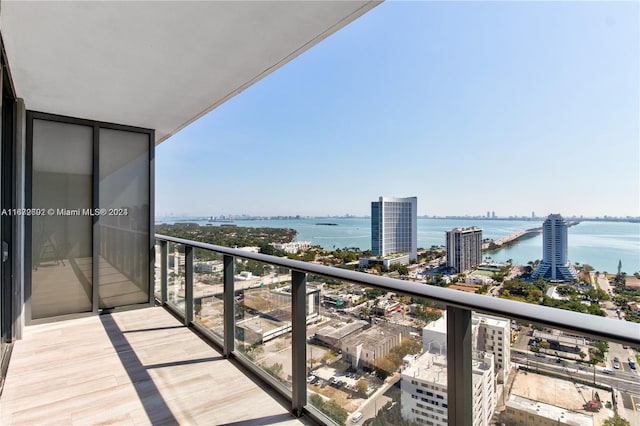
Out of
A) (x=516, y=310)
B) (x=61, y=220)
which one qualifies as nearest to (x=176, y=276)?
(x=61, y=220)

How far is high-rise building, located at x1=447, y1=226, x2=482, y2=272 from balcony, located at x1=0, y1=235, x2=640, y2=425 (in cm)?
151

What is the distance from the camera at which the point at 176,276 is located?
4.33 meters

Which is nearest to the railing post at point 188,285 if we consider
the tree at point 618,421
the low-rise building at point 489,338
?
the low-rise building at point 489,338

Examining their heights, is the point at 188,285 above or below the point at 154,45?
below

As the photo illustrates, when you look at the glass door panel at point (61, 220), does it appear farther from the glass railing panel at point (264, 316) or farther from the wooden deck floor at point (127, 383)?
the glass railing panel at point (264, 316)

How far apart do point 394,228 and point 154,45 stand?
504 centimetres

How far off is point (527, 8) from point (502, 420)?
836 centimetres

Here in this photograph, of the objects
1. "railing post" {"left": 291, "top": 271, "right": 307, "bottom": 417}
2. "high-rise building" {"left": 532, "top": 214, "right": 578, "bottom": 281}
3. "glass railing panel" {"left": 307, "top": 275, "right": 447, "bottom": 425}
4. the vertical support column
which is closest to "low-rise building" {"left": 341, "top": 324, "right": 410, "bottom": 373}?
"glass railing panel" {"left": 307, "top": 275, "right": 447, "bottom": 425}

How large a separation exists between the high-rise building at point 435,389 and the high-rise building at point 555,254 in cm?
110

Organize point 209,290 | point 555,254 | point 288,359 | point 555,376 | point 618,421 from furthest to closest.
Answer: point 209,290, point 555,254, point 288,359, point 555,376, point 618,421

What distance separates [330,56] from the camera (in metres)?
11.7

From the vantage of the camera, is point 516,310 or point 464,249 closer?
point 516,310

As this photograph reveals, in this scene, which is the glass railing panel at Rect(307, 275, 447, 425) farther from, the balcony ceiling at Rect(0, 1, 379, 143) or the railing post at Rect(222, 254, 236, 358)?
the balcony ceiling at Rect(0, 1, 379, 143)

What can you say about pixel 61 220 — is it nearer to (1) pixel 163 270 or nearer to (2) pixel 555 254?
(1) pixel 163 270
